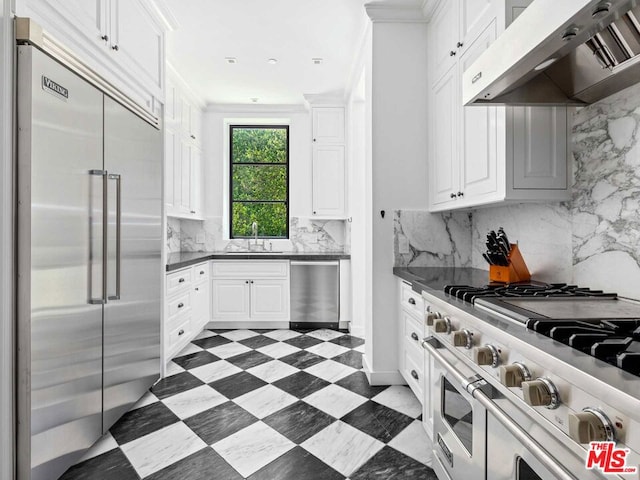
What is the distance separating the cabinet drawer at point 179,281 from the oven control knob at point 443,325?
7.32 feet

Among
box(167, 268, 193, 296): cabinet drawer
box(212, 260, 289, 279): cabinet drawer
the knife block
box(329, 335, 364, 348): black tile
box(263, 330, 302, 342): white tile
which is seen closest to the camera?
the knife block

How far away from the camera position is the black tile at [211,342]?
3645 millimetres

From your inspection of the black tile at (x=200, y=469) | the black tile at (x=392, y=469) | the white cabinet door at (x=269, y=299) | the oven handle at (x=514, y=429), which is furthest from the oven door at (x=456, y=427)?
the white cabinet door at (x=269, y=299)

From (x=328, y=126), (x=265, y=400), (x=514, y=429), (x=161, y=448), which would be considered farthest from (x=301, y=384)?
(x=328, y=126)

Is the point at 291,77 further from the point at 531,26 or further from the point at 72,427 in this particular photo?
the point at 72,427

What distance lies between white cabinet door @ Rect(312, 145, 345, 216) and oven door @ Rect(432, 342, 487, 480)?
3.06 metres

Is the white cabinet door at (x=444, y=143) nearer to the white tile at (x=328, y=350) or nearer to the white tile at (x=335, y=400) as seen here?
the white tile at (x=335, y=400)

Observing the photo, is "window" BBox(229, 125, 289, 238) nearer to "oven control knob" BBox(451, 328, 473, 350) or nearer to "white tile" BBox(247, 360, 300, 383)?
"white tile" BBox(247, 360, 300, 383)

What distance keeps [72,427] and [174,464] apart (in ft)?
1.63

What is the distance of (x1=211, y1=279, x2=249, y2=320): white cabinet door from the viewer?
4215 millimetres

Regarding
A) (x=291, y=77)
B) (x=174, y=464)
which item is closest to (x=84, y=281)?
(x=174, y=464)

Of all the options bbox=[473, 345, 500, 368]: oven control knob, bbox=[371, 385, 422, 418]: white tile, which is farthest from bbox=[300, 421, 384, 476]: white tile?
bbox=[473, 345, 500, 368]: oven control knob

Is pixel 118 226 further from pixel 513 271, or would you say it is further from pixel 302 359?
pixel 513 271

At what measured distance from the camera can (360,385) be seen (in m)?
2.64
